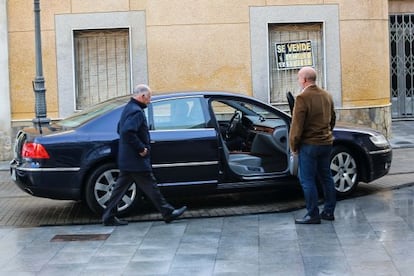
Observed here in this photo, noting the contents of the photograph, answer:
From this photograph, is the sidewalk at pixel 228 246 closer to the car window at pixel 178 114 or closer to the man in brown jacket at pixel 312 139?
the man in brown jacket at pixel 312 139

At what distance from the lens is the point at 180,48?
14.6m

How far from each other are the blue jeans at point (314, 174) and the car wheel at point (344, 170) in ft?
3.62

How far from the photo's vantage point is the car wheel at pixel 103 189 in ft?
29.1

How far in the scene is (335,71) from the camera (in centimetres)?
1493

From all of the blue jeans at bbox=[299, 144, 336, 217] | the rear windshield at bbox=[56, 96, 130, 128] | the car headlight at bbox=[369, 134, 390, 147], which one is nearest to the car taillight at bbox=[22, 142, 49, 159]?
the rear windshield at bbox=[56, 96, 130, 128]

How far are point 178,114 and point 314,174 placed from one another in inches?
72.8

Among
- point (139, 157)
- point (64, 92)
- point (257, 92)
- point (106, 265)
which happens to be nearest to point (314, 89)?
→ point (139, 157)

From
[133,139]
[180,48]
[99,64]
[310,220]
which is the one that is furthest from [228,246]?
[99,64]

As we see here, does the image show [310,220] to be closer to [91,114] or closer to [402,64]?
[91,114]

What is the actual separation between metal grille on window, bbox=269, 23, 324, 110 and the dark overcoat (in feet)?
22.7

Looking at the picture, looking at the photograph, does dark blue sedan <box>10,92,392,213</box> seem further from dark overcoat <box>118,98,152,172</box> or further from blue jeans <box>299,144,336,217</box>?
blue jeans <box>299,144,336,217</box>

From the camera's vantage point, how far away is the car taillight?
8.73 metres

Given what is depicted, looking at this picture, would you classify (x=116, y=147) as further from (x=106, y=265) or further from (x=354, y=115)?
(x=354, y=115)

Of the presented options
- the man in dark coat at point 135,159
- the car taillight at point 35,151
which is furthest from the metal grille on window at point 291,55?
the car taillight at point 35,151
